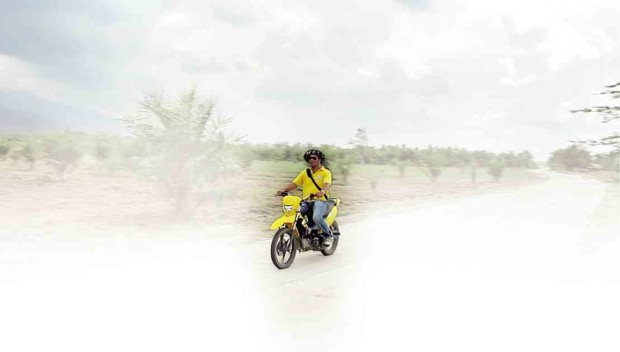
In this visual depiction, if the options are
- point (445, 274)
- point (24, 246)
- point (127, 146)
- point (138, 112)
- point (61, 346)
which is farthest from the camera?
point (127, 146)

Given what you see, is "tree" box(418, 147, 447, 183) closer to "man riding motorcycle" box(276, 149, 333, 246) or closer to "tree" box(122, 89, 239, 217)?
"tree" box(122, 89, 239, 217)

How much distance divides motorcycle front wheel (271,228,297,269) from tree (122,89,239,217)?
457cm

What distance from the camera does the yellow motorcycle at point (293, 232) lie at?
21.2 ft

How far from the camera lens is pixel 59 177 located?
13.7m

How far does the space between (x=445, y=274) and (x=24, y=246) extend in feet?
19.2

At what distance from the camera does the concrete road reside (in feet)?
14.7

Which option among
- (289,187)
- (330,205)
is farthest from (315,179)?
(330,205)

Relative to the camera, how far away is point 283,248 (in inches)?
259

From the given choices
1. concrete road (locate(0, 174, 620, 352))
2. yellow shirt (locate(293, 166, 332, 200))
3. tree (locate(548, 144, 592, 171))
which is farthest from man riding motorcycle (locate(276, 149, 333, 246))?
tree (locate(548, 144, 592, 171))

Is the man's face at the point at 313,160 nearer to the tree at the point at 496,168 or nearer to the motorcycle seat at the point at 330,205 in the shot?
the motorcycle seat at the point at 330,205

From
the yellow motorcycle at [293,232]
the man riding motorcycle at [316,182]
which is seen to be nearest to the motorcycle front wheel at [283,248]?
the yellow motorcycle at [293,232]

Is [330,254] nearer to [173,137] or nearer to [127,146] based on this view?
[173,137]

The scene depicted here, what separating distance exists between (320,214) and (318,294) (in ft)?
4.97

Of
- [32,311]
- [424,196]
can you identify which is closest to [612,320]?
[32,311]
